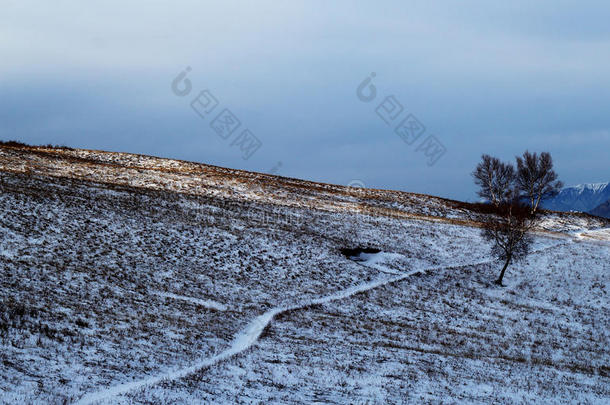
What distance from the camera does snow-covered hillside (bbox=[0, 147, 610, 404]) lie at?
51.2 ft

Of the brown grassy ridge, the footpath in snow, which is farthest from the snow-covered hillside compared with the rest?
the brown grassy ridge

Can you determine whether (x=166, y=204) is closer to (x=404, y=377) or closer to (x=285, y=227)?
(x=285, y=227)

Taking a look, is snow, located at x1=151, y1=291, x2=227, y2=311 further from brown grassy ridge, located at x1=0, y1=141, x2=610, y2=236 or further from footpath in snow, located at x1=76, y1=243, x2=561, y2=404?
brown grassy ridge, located at x1=0, y1=141, x2=610, y2=236

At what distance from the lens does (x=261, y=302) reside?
2669cm

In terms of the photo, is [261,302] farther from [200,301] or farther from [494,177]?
[494,177]

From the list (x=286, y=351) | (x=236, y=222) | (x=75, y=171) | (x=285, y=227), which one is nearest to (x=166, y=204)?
(x=236, y=222)

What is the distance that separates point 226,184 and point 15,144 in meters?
25.1

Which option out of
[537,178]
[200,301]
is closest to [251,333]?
[200,301]

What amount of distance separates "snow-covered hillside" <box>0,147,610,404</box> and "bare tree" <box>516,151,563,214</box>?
19392 millimetres

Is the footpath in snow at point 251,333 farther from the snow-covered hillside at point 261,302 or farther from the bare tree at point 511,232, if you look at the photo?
the bare tree at point 511,232

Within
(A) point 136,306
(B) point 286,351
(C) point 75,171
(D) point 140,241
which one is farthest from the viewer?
(C) point 75,171

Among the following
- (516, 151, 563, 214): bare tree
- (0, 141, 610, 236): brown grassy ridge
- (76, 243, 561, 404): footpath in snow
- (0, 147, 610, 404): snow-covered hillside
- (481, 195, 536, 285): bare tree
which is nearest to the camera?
(76, 243, 561, 404): footpath in snow

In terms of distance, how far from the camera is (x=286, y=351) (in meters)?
19.5

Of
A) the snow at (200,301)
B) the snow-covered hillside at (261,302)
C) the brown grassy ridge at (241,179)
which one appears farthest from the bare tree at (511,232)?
the snow at (200,301)
